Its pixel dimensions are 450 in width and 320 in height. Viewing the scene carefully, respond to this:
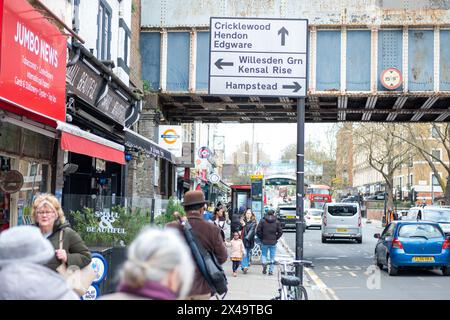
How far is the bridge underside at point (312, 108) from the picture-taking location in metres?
21.0

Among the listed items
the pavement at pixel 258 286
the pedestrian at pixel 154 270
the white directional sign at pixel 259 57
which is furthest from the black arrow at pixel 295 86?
the pedestrian at pixel 154 270

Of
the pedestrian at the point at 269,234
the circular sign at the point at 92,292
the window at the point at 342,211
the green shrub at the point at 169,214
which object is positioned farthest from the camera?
the window at the point at 342,211

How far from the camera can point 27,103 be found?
9.09m

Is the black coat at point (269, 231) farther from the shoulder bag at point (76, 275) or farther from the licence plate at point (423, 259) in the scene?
the shoulder bag at point (76, 275)

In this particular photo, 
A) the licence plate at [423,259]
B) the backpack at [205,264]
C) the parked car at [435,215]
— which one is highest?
the parked car at [435,215]

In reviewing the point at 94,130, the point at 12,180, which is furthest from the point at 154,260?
the point at 94,130

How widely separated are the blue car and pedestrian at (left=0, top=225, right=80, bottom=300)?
1403cm

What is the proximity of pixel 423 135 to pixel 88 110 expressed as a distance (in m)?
35.4

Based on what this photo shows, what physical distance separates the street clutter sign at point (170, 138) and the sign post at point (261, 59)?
11192 millimetres

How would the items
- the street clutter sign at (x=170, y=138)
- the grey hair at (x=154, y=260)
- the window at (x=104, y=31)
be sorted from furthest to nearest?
the street clutter sign at (x=170, y=138), the window at (x=104, y=31), the grey hair at (x=154, y=260)

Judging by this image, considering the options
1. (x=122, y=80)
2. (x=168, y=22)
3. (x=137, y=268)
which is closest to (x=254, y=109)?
(x=168, y=22)

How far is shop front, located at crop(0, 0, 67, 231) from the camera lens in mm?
8445

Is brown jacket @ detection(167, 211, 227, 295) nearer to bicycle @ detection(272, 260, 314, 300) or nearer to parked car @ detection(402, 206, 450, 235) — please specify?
bicycle @ detection(272, 260, 314, 300)

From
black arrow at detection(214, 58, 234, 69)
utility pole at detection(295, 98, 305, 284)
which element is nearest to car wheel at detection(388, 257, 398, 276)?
utility pole at detection(295, 98, 305, 284)
